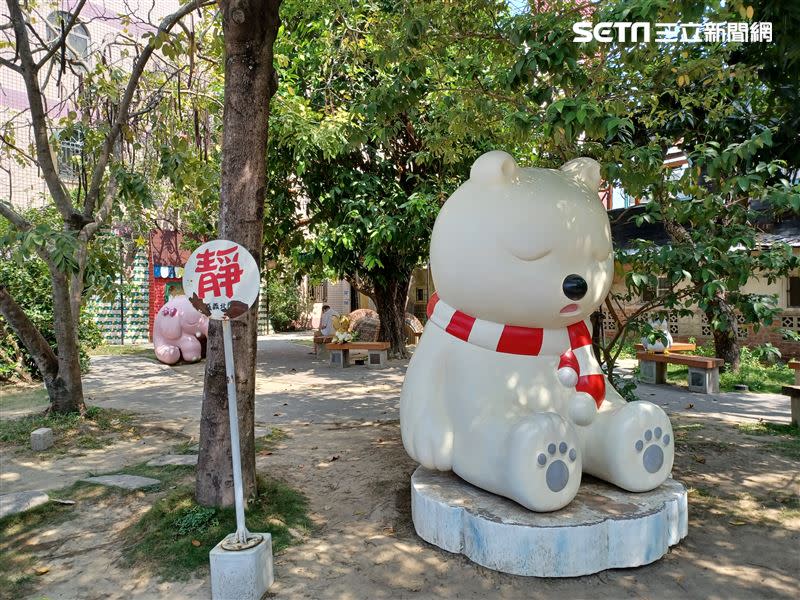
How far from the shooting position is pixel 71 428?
6.81 m

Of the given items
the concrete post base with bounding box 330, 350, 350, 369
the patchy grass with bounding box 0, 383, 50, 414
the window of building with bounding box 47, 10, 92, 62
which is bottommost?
the patchy grass with bounding box 0, 383, 50, 414

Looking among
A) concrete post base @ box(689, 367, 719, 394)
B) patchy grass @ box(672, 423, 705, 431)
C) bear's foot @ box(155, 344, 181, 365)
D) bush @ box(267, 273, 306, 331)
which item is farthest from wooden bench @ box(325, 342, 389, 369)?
bush @ box(267, 273, 306, 331)

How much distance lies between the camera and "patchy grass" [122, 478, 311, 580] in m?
3.59

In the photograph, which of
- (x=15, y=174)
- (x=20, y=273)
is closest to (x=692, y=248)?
(x=20, y=273)

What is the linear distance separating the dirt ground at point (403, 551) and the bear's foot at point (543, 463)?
1.48 feet

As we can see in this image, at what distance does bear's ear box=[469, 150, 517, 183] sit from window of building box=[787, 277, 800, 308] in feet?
37.9

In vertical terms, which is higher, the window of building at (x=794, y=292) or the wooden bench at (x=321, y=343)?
the window of building at (x=794, y=292)

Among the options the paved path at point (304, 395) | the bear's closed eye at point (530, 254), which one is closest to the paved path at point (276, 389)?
the paved path at point (304, 395)

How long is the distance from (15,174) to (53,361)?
39.4ft

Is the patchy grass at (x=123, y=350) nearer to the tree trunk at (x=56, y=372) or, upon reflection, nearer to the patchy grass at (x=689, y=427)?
the tree trunk at (x=56, y=372)

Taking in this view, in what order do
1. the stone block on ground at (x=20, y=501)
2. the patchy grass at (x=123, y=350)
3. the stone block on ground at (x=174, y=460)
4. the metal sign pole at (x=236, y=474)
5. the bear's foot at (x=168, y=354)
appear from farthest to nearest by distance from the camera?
the patchy grass at (x=123, y=350), the bear's foot at (x=168, y=354), the stone block on ground at (x=174, y=460), the stone block on ground at (x=20, y=501), the metal sign pole at (x=236, y=474)

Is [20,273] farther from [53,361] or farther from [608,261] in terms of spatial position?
[608,261]

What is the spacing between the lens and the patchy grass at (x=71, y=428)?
6.36 metres

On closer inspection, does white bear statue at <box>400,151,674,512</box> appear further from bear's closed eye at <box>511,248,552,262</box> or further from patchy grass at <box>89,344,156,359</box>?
patchy grass at <box>89,344,156,359</box>
